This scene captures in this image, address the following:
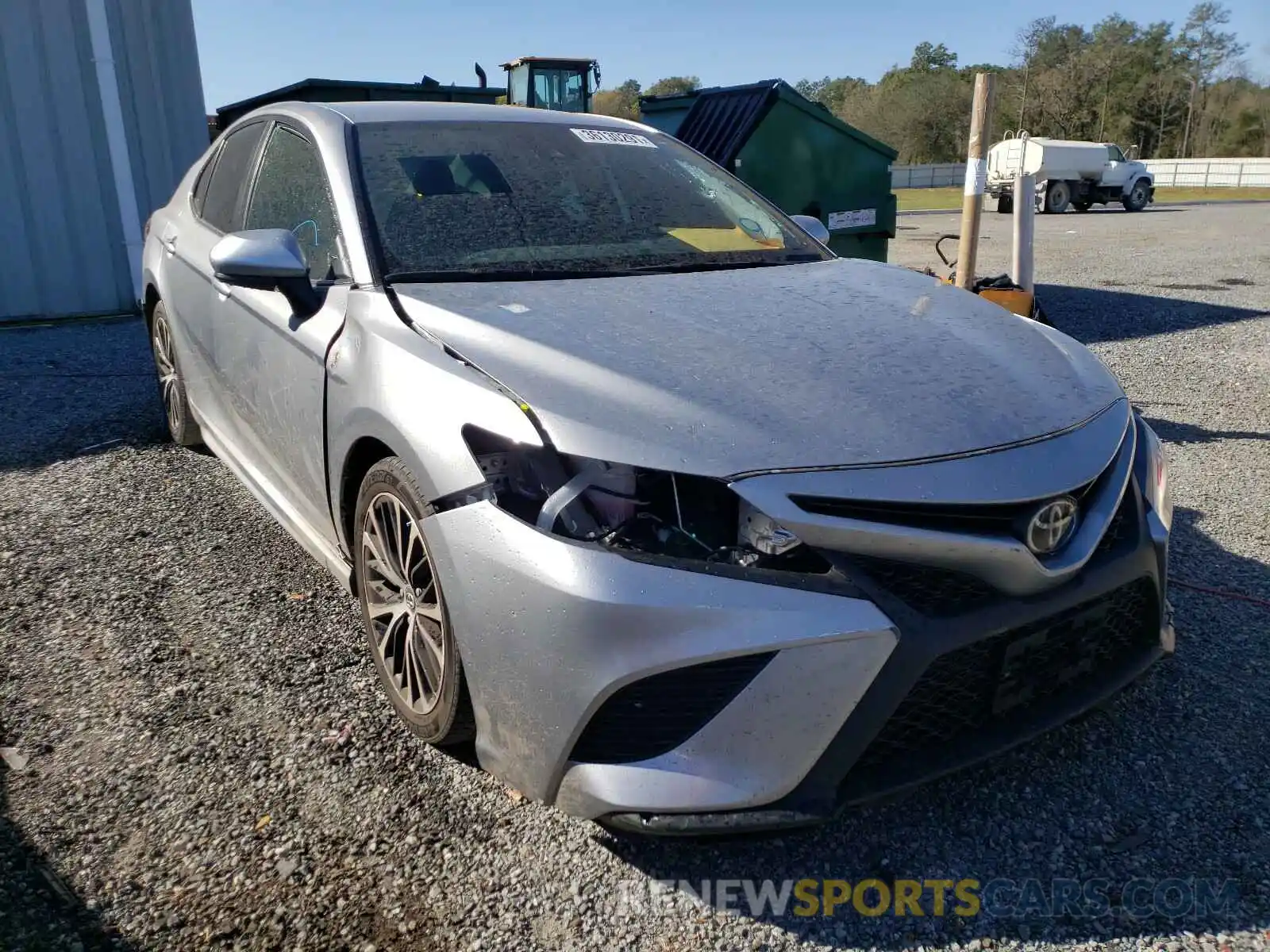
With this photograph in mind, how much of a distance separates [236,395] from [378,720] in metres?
1.43

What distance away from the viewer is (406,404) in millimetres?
2176

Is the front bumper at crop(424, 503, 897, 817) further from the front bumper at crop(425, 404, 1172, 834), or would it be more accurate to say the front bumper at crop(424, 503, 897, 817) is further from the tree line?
the tree line

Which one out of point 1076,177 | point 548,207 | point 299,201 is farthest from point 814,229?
point 1076,177

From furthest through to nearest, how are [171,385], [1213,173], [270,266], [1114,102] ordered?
[1114,102], [1213,173], [171,385], [270,266]

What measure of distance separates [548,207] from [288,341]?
87 centimetres

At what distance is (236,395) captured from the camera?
3.40 metres

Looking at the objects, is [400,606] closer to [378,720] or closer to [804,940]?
[378,720]

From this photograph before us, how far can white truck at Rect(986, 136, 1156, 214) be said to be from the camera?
29.2 metres

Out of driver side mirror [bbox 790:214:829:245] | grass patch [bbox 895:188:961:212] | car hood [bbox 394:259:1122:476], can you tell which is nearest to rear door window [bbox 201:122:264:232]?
car hood [bbox 394:259:1122:476]

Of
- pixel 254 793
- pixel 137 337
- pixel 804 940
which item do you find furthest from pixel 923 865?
pixel 137 337

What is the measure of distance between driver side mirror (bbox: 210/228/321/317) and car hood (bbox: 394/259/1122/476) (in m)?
0.34

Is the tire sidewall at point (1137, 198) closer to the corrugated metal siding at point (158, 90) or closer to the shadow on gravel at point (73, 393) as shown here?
the corrugated metal siding at point (158, 90)

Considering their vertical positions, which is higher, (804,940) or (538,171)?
(538,171)

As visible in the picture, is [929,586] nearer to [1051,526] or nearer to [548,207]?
[1051,526]
